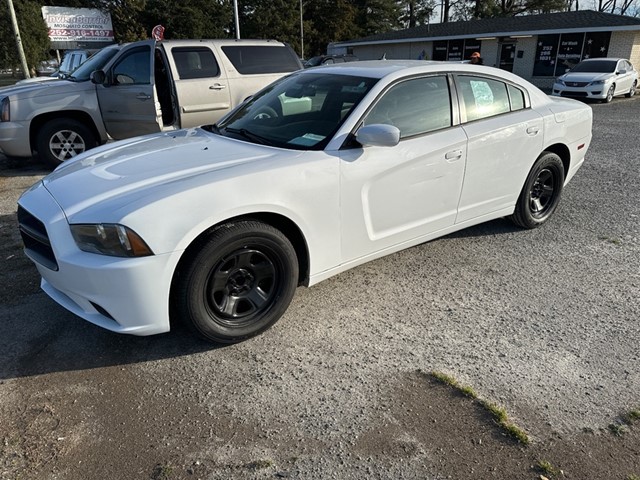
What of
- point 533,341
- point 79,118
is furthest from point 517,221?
point 79,118

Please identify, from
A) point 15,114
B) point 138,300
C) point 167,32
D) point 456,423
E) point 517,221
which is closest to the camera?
point 456,423

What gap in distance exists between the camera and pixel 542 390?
9.02ft

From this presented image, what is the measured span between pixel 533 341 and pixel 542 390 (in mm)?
503

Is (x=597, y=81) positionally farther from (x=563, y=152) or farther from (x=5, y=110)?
(x=5, y=110)

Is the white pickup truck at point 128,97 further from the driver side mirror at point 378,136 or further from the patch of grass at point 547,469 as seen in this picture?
the patch of grass at point 547,469

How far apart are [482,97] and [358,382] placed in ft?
8.99

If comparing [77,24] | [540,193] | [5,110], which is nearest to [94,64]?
[5,110]

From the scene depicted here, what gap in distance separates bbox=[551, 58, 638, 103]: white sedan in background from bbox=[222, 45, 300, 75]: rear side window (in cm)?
1301

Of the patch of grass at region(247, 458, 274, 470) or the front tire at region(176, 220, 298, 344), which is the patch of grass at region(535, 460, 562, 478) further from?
the front tire at region(176, 220, 298, 344)

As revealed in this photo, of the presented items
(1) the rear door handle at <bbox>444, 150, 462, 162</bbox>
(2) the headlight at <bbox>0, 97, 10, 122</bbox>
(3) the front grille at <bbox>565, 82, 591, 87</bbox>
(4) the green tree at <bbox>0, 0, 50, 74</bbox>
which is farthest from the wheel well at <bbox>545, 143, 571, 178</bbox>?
(4) the green tree at <bbox>0, 0, 50, 74</bbox>

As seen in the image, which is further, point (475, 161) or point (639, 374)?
point (475, 161)

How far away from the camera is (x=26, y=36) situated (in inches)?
1224

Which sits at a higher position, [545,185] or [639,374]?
[545,185]

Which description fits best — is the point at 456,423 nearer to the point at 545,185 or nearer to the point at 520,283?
the point at 520,283
